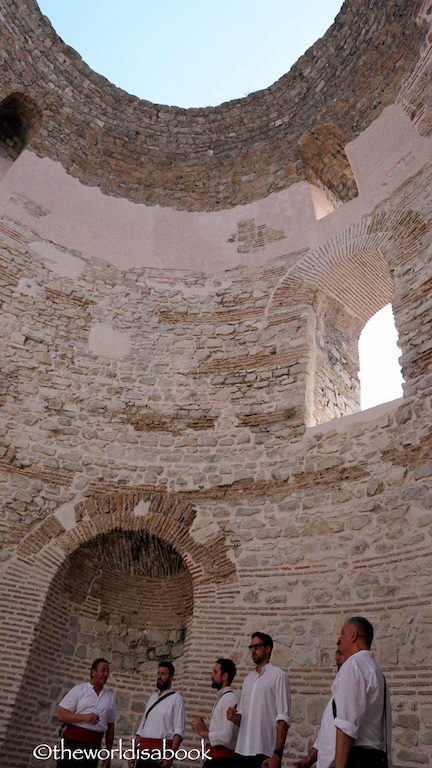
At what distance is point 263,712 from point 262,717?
3 cm

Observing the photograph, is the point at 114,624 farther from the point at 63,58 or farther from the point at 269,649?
the point at 63,58

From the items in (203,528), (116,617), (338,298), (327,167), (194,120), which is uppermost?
(194,120)

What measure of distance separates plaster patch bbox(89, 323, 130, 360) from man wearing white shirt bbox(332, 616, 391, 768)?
545 centimetres

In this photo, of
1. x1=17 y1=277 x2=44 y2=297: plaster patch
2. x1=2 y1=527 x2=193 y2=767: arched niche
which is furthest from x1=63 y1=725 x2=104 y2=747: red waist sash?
x1=17 y1=277 x2=44 y2=297: plaster patch

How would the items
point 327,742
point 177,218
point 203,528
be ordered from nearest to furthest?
point 327,742, point 203,528, point 177,218

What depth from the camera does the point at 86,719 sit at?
4266 millimetres

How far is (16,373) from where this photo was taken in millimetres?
6957

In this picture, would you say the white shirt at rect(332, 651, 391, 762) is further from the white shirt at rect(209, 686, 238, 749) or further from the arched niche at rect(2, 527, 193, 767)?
the arched niche at rect(2, 527, 193, 767)

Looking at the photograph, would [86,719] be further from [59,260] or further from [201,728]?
[59,260]

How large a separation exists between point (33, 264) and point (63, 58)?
13.0ft

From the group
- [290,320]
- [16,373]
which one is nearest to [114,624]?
[16,373]

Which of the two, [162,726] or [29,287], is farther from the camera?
[29,287]

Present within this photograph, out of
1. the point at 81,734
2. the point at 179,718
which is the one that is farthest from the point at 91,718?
the point at 179,718

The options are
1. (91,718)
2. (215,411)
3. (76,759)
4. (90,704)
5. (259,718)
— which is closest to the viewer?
(259,718)
